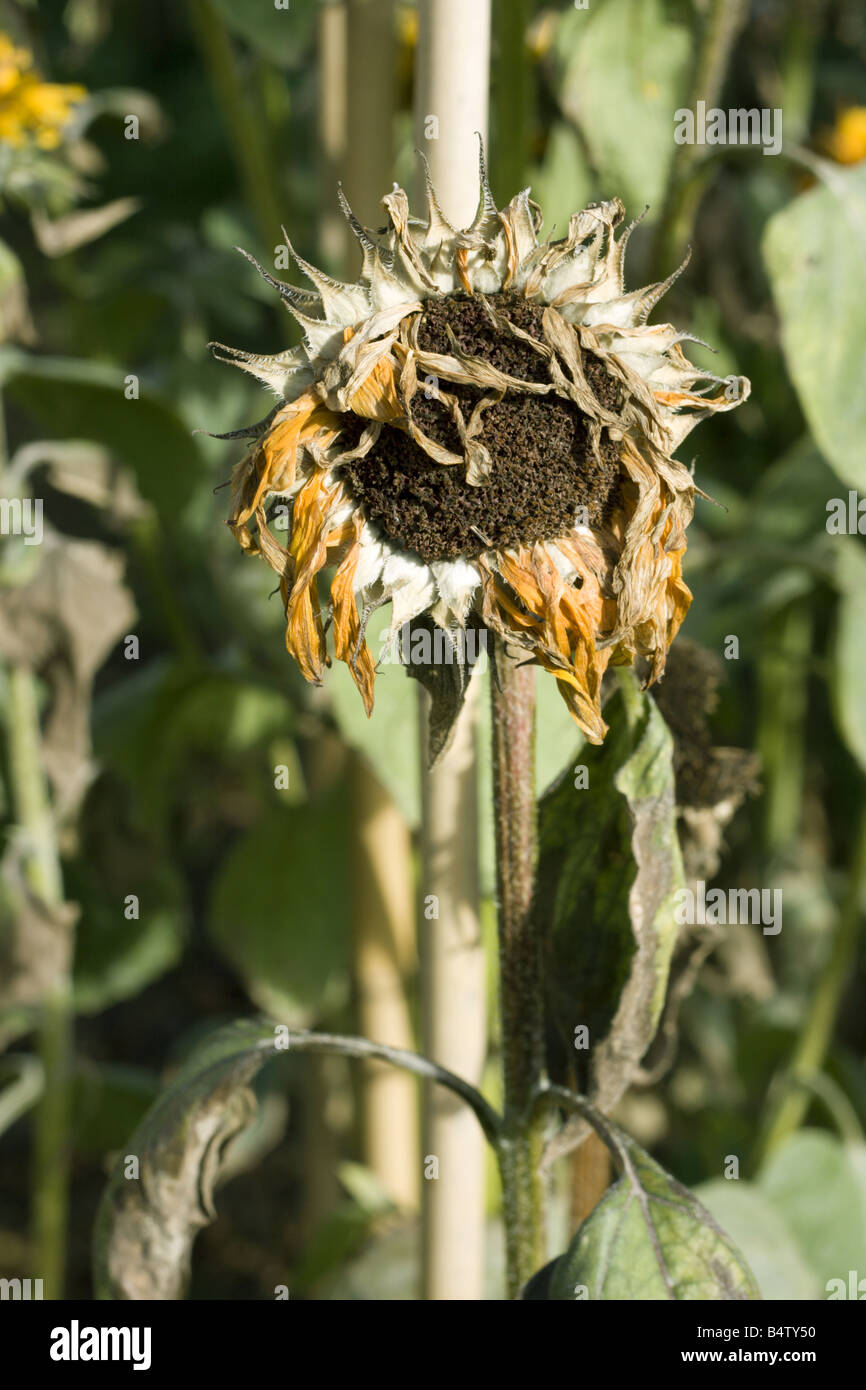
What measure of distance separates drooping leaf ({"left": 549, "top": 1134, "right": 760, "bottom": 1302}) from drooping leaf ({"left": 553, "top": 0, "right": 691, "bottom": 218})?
0.47 metres

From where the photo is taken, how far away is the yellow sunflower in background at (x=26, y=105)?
70cm

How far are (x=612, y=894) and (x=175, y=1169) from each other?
172 millimetres

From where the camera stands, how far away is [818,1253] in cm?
78

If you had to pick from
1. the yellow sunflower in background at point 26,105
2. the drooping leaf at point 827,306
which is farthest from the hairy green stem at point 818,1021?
the yellow sunflower in background at point 26,105

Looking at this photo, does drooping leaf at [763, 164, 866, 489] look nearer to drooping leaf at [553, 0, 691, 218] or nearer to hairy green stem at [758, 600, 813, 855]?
drooping leaf at [553, 0, 691, 218]

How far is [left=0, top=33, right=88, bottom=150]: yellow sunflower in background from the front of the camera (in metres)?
0.70

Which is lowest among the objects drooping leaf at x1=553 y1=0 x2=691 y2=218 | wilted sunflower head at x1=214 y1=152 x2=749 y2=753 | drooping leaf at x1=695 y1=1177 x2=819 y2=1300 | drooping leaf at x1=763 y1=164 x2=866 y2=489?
drooping leaf at x1=695 y1=1177 x2=819 y2=1300

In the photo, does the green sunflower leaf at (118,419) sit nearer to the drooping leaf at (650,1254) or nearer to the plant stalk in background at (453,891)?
the plant stalk in background at (453,891)

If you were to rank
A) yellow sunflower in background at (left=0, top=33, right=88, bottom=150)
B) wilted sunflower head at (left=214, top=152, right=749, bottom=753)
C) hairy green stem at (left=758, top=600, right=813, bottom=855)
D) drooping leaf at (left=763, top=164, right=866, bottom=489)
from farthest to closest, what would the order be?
hairy green stem at (left=758, top=600, right=813, bottom=855) < yellow sunflower in background at (left=0, top=33, right=88, bottom=150) < drooping leaf at (left=763, top=164, right=866, bottom=489) < wilted sunflower head at (left=214, top=152, right=749, bottom=753)

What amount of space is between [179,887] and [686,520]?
25.8 inches

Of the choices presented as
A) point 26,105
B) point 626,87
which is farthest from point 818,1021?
point 26,105

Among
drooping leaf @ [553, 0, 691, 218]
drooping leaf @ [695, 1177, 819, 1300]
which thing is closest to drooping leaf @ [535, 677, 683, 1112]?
drooping leaf @ [695, 1177, 819, 1300]

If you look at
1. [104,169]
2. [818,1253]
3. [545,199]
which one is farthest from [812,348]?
[104,169]
